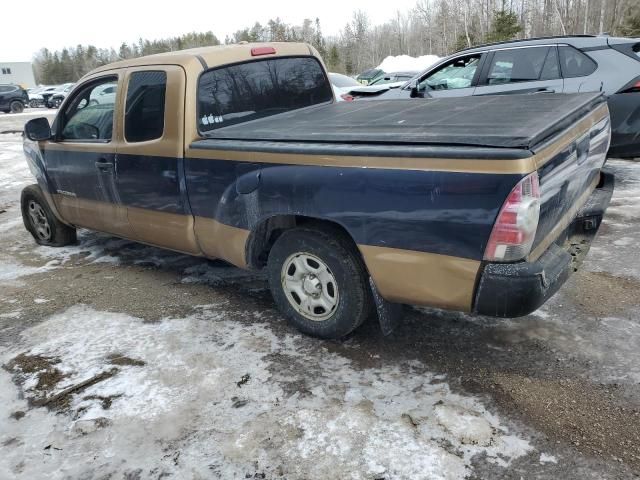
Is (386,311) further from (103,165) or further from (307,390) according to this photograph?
(103,165)

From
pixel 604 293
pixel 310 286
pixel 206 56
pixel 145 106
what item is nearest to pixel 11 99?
pixel 145 106

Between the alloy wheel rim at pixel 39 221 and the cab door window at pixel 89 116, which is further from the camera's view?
the alloy wheel rim at pixel 39 221

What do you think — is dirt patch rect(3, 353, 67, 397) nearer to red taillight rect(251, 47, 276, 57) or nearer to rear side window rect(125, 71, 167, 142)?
rear side window rect(125, 71, 167, 142)

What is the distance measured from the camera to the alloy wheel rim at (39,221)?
18.3 feet

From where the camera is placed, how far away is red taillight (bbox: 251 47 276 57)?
4.13 meters

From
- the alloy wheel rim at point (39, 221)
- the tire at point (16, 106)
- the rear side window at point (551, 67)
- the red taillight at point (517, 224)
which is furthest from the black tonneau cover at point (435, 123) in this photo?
Answer: the tire at point (16, 106)

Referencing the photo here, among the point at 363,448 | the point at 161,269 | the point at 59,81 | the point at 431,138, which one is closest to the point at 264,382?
the point at 363,448

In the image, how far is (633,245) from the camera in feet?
15.4

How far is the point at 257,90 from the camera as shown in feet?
13.4

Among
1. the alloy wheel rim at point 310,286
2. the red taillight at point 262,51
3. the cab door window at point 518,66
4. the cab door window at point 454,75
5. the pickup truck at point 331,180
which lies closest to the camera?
the pickup truck at point 331,180

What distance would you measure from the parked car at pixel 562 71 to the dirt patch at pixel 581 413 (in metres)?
3.95

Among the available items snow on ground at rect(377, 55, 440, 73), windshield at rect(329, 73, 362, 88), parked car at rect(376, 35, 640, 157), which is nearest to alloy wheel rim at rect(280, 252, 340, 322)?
parked car at rect(376, 35, 640, 157)

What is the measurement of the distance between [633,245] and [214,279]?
12.2ft

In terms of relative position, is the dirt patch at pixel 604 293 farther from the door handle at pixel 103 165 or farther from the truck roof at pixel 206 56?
the door handle at pixel 103 165
